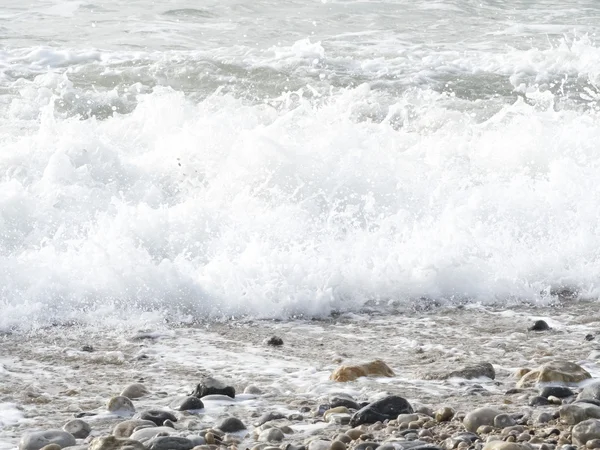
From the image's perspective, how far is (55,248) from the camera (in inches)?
256

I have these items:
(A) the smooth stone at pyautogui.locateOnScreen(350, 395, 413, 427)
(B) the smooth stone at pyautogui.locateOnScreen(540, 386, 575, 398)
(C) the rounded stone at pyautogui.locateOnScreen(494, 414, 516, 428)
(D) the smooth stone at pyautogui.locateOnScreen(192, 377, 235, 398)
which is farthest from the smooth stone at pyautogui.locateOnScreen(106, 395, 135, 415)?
(B) the smooth stone at pyautogui.locateOnScreen(540, 386, 575, 398)

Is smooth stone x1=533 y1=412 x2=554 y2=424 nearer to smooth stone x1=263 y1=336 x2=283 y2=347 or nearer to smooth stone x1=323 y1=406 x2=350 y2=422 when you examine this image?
smooth stone x1=323 y1=406 x2=350 y2=422

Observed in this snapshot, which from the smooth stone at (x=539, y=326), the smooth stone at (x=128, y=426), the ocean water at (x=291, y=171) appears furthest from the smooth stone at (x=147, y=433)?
the smooth stone at (x=539, y=326)

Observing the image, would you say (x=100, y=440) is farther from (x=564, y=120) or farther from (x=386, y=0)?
(x=386, y=0)

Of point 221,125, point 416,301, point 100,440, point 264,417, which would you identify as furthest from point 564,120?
point 100,440

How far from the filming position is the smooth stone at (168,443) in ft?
11.1

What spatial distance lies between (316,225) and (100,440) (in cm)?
367

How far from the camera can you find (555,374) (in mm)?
4180

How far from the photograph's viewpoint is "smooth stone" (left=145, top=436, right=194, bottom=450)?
11.1 feet

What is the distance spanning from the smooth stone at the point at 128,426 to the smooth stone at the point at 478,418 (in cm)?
121

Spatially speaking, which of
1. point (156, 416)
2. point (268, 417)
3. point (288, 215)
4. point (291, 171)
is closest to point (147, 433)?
point (156, 416)

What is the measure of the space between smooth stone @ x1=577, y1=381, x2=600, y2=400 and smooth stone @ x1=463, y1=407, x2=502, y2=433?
40cm

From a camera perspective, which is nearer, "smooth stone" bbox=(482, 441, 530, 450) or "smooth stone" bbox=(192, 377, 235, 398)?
"smooth stone" bbox=(482, 441, 530, 450)

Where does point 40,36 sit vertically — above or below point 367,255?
above
